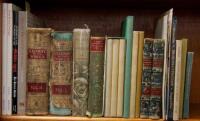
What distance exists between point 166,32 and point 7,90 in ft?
1.52

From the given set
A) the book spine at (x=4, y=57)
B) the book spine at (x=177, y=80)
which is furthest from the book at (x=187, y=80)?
the book spine at (x=4, y=57)

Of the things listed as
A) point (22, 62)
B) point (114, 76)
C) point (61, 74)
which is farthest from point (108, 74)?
point (22, 62)

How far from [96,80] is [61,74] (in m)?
0.10

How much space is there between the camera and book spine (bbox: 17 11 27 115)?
80 centimetres

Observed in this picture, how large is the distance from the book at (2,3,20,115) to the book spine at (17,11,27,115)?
2 centimetres

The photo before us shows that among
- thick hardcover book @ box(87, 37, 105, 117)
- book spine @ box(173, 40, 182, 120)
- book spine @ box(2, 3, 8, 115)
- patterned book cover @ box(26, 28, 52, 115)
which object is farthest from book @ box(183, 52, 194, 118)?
book spine @ box(2, 3, 8, 115)

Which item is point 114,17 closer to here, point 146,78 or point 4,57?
point 146,78

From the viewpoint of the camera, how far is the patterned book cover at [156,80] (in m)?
0.80

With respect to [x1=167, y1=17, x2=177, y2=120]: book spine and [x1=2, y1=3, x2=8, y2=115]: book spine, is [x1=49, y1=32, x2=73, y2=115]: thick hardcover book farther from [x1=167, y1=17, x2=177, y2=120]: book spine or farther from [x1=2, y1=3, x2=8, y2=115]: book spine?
[x1=167, y1=17, x2=177, y2=120]: book spine

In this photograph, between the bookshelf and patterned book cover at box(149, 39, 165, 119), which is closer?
patterned book cover at box(149, 39, 165, 119)

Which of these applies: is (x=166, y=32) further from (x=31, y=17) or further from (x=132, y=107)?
(x=31, y=17)

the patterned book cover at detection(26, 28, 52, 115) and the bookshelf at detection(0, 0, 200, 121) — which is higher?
the bookshelf at detection(0, 0, 200, 121)

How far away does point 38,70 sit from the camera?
0.81 metres

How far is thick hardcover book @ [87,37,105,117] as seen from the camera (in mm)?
805
